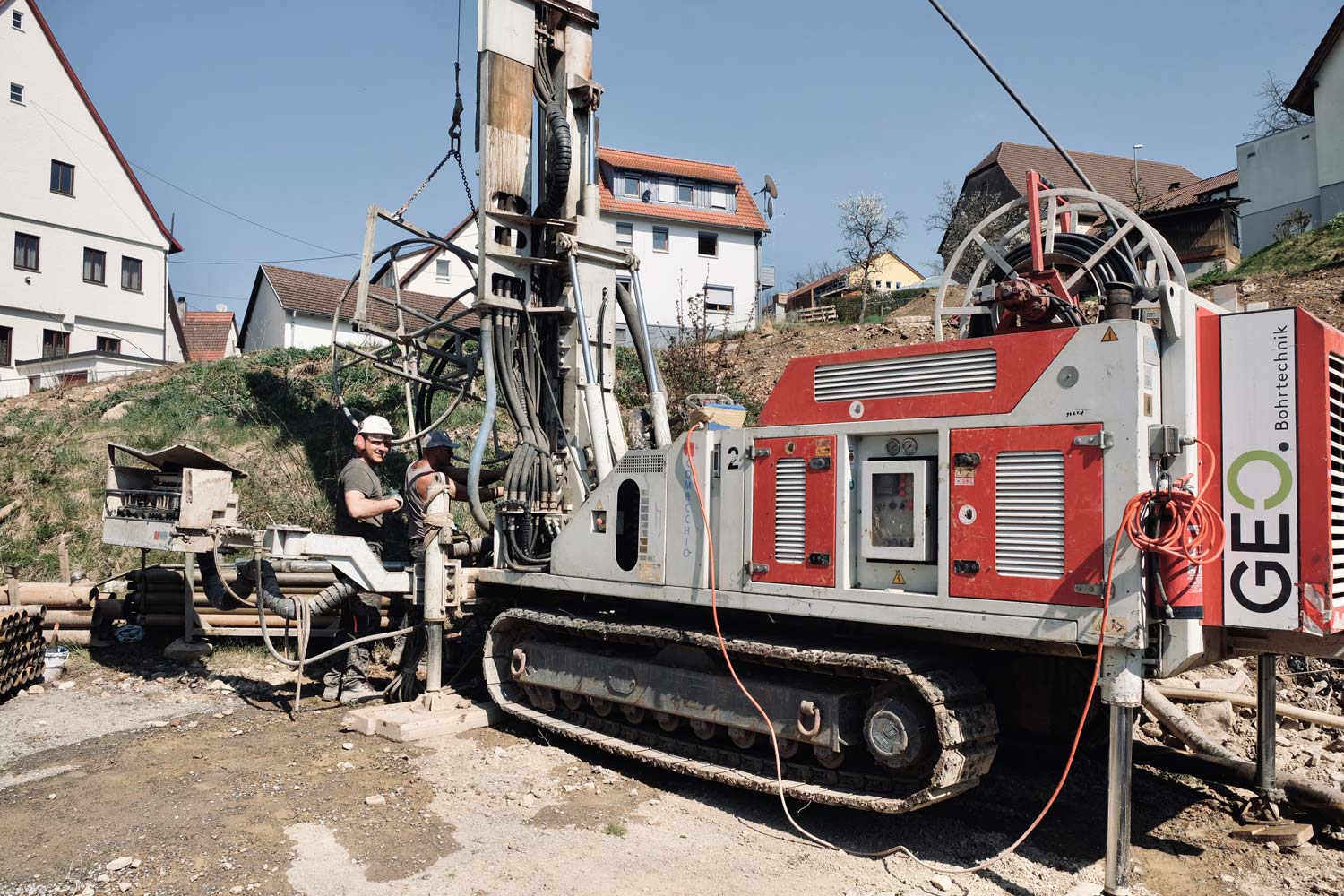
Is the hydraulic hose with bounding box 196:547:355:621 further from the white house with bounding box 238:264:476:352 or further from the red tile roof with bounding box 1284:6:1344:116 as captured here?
the red tile roof with bounding box 1284:6:1344:116

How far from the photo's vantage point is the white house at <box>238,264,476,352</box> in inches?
1452

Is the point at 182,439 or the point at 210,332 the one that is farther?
the point at 210,332

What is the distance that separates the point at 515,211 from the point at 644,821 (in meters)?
5.21

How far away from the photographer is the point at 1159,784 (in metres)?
6.31

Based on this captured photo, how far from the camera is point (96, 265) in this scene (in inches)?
1238

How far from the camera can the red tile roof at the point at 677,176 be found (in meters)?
40.2

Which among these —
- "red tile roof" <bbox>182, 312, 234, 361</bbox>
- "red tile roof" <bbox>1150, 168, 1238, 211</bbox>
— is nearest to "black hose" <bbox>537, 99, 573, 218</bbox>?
"red tile roof" <bbox>1150, 168, 1238, 211</bbox>

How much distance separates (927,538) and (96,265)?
3358cm

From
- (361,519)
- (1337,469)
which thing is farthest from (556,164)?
(1337,469)

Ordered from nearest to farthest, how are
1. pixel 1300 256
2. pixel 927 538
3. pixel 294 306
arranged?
pixel 927 538 < pixel 1300 256 < pixel 294 306

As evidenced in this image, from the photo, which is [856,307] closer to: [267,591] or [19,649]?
[267,591]

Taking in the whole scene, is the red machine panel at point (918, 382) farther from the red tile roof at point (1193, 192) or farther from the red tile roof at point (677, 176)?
the red tile roof at point (1193, 192)

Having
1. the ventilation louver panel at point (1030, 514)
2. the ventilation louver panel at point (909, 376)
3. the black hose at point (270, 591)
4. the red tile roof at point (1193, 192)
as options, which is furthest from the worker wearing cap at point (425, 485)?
the red tile roof at point (1193, 192)

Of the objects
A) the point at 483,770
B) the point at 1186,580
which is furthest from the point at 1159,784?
the point at 483,770
